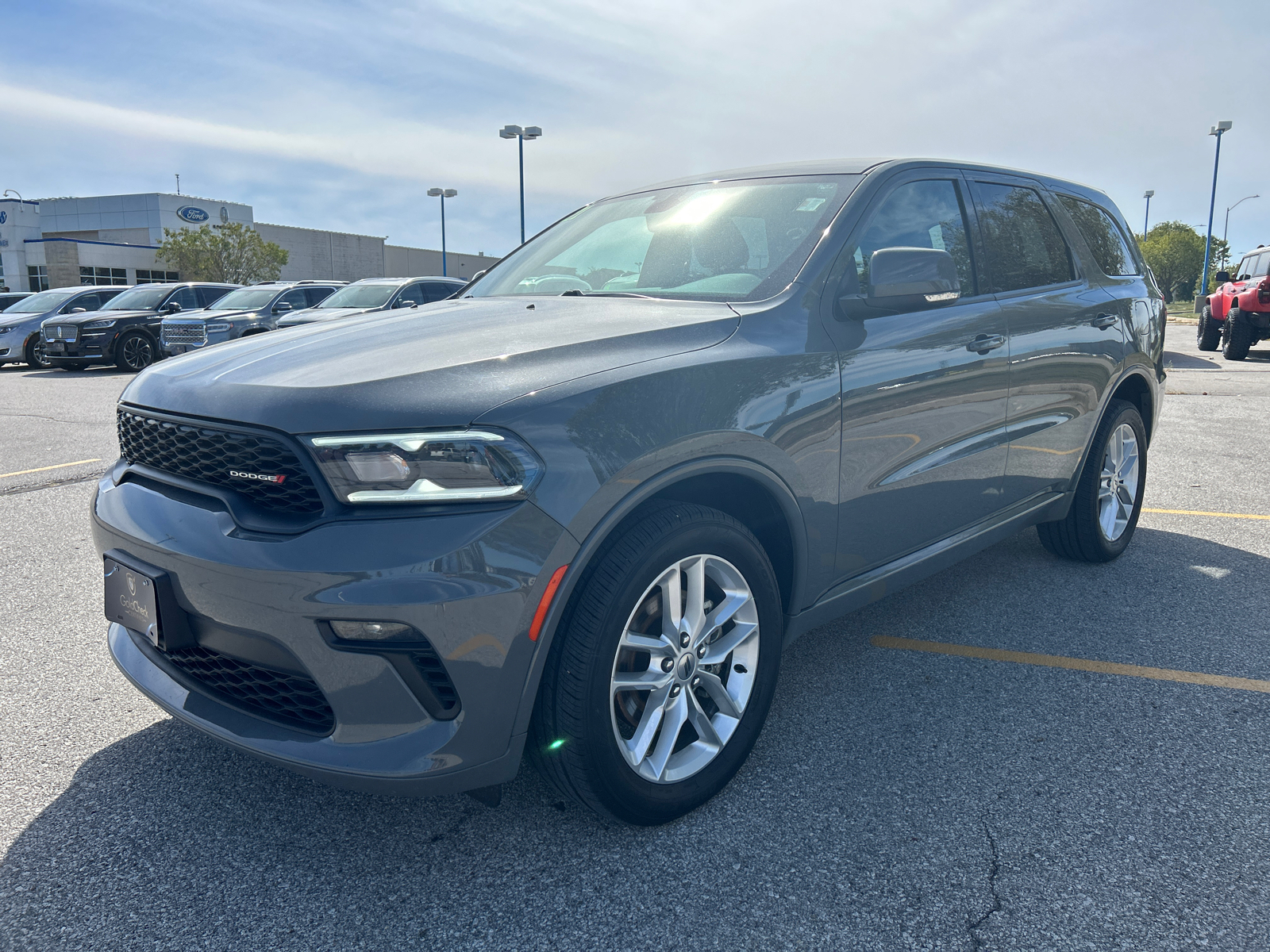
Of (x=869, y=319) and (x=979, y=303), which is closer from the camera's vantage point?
(x=869, y=319)

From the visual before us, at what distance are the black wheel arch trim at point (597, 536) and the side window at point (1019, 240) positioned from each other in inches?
67.1

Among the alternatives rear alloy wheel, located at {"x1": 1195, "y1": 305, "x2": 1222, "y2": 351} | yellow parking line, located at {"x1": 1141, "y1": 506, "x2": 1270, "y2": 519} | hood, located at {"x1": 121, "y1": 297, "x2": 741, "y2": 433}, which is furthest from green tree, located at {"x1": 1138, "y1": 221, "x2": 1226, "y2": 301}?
hood, located at {"x1": 121, "y1": 297, "x2": 741, "y2": 433}

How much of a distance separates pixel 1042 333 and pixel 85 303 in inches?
811

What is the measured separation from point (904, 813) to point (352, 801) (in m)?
1.49

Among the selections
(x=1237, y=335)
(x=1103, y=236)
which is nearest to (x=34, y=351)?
(x=1103, y=236)

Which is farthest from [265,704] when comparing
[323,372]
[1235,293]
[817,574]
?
[1235,293]

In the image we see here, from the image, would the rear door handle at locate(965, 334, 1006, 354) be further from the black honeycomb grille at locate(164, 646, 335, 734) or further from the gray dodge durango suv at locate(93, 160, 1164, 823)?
the black honeycomb grille at locate(164, 646, 335, 734)

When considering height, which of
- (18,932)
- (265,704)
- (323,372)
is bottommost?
(18,932)

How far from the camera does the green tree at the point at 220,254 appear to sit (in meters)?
46.5

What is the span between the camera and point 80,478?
6699mm

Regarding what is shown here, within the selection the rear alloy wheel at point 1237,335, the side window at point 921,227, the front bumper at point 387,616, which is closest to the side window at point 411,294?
the side window at point 921,227

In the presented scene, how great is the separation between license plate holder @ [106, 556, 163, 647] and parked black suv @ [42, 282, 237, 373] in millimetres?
16191

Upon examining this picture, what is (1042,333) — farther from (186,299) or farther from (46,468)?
(186,299)

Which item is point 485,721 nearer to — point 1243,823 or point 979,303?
point 1243,823
